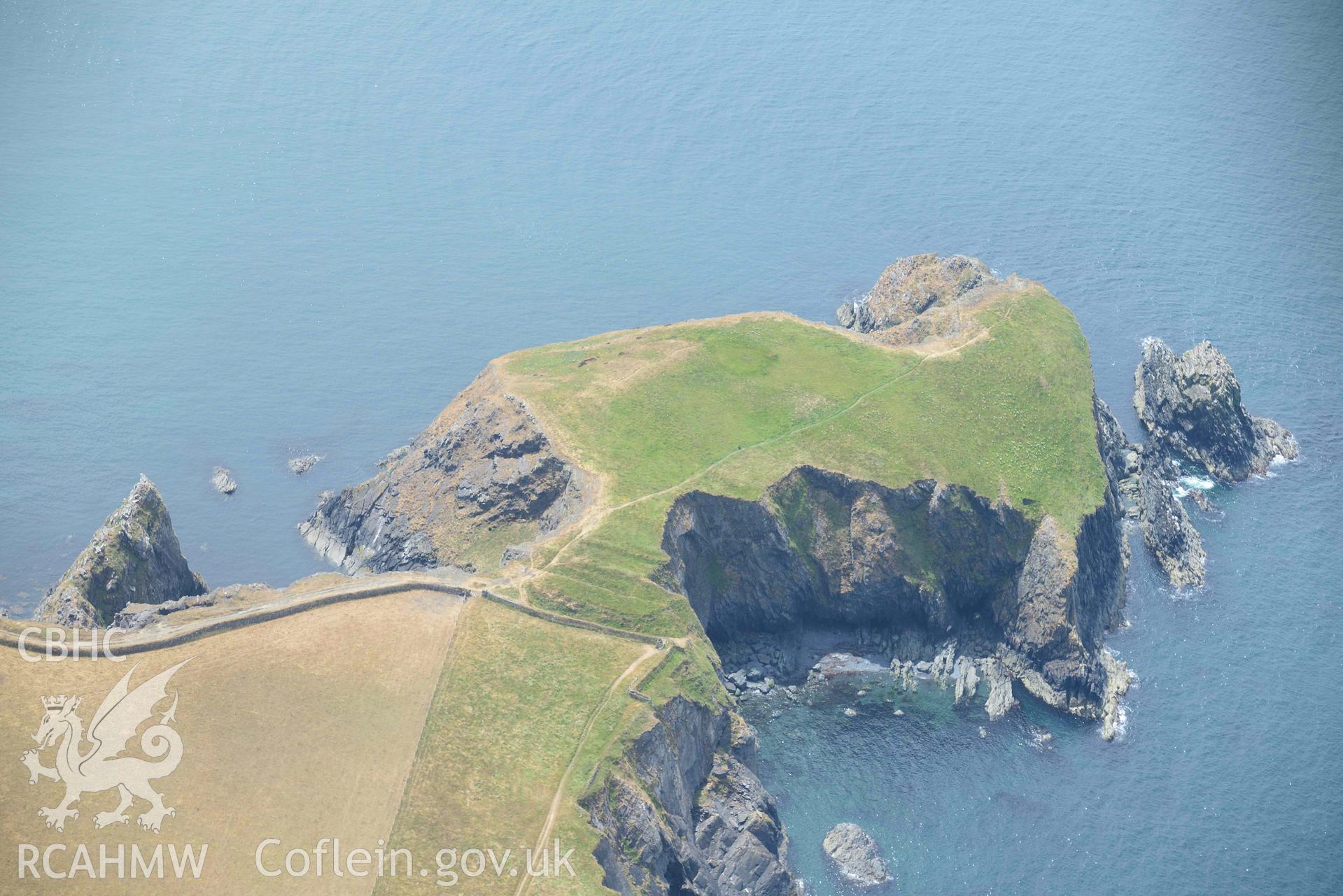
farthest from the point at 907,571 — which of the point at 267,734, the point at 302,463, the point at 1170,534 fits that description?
the point at 302,463

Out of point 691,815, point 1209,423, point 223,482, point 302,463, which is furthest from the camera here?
point 1209,423

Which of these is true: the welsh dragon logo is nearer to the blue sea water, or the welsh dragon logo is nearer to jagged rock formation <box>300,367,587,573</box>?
jagged rock formation <box>300,367,587,573</box>

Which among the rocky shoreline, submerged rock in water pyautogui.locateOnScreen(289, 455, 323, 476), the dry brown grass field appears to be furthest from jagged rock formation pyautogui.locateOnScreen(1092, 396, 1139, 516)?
submerged rock in water pyautogui.locateOnScreen(289, 455, 323, 476)

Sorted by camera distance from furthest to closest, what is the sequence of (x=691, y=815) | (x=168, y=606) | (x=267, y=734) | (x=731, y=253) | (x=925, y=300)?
(x=731, y=253) → (x=925, y=300) → (x=168, y=606) → (x=691, y=815) → (x=267, y=734)

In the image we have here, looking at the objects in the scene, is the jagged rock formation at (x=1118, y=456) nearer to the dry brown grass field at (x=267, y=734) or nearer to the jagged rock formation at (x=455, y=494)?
the jagged rock formation at (x=455, y=494)

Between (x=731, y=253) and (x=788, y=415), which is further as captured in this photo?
(x=731, y=253)

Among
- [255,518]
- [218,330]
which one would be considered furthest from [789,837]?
Result: [218,330]

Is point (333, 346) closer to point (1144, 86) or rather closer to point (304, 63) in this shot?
point (304, 63)

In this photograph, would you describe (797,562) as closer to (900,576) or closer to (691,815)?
(900,576)

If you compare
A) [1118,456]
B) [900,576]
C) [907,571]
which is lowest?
[1118,456]

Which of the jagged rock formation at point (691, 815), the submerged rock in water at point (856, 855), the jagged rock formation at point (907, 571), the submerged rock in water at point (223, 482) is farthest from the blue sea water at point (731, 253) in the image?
the jagged rock formation at point (907, 571)
